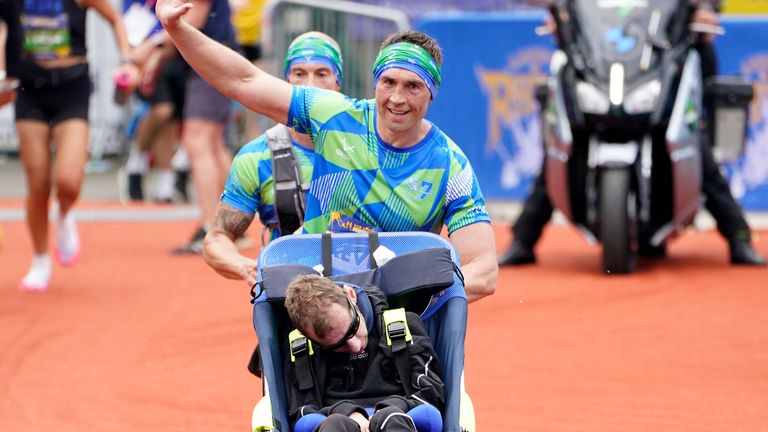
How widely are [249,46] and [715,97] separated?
14.0ft

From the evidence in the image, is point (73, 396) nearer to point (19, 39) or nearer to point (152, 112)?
point (19, 39)

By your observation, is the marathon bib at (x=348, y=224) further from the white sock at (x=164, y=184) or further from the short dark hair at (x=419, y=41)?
the white sock at (x=164, y=184)

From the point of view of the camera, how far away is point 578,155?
10445 mm

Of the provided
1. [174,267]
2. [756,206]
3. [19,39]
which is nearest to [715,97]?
[756,206]

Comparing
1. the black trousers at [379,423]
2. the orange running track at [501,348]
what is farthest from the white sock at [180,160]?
the black trousers at [379,423]

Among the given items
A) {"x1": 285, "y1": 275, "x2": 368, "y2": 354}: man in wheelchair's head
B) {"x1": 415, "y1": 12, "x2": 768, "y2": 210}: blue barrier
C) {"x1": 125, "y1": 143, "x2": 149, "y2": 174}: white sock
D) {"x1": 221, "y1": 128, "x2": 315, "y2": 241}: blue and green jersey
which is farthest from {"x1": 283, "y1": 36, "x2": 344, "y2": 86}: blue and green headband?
{"x1": 125, "y1": 143, "x2": 149, "y2": 174}: white sock

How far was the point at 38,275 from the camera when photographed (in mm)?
10000

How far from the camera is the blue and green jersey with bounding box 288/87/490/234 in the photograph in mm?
4945

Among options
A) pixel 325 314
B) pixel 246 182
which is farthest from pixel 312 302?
pixel 246 182

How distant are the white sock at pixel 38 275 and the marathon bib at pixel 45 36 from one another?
1319 millimetres

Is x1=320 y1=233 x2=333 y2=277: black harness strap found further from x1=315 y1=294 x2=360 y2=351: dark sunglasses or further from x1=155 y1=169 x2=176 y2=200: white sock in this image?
x1=155 y1=169 x2=176 y2=200: white sock

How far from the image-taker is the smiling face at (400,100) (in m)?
4.86

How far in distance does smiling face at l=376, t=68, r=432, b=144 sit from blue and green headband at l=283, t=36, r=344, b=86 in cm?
140

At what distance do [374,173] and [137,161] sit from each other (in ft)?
36.9
